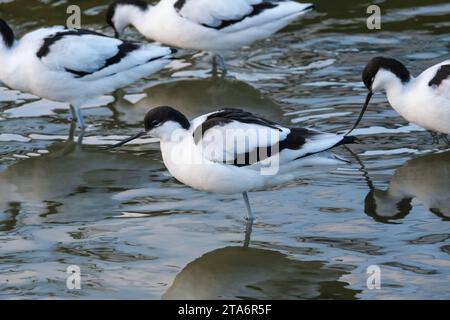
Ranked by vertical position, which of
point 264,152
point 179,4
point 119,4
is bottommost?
point 264,152

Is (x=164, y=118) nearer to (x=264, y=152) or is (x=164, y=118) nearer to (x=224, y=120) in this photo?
(x=224, y=120)

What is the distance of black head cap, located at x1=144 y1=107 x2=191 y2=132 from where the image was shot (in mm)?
8477

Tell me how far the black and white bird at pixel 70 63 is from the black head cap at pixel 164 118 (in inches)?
103

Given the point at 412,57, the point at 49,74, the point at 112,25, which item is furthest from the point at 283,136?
the point at 112,25

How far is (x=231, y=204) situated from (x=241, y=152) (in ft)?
3.17

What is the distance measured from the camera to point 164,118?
8508mm

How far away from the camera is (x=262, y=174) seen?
328 inches

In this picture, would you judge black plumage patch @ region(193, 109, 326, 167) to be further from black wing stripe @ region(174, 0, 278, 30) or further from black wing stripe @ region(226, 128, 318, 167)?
black wing stripe @ region(174, 0, 278, 30)

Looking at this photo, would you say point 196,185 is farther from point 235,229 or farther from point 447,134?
point 447,134

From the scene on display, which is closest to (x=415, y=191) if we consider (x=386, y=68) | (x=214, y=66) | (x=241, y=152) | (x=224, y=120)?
(x=386, y=68)

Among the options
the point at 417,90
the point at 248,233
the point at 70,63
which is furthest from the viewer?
the point at 70,63

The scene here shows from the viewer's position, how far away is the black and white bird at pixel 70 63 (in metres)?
10.9

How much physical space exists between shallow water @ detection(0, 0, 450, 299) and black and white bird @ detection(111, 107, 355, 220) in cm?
33

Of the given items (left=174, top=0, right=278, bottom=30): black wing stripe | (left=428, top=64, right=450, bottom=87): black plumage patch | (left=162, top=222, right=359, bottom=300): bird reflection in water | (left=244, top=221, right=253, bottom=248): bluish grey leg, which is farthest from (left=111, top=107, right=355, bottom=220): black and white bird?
(left=174, top=0, right=278, bottom=30): black wing stripe
